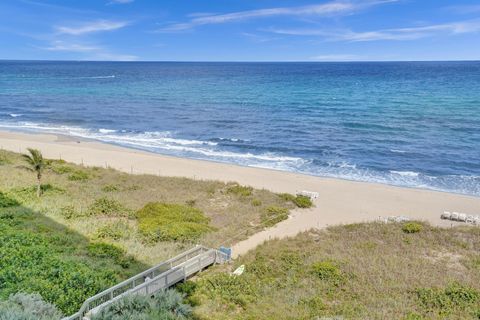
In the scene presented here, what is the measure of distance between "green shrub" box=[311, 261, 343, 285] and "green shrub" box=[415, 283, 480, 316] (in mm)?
2606

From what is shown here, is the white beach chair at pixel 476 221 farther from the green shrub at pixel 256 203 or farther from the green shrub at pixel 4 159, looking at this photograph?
the green shrub at pixel 4 159

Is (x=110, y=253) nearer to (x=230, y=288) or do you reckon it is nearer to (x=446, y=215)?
(x=230, y=288)

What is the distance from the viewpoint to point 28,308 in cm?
962

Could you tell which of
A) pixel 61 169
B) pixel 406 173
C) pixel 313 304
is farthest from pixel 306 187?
pixel 61 169

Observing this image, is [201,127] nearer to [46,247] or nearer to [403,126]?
[403,126]

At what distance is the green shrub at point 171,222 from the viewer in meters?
18.3

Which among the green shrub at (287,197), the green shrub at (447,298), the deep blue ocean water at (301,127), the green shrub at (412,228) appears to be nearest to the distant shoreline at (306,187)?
the green shrub at (287,197)

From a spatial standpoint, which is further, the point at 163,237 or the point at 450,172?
the point at 450,172

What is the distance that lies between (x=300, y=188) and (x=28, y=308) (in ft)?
69.4

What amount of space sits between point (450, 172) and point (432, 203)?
8927 millimetres

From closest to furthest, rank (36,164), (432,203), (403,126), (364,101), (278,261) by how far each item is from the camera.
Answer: (278,261) < (36,164) < (432,203) < (403,126) < (364,101)

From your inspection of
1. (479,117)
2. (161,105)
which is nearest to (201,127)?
(161,105)

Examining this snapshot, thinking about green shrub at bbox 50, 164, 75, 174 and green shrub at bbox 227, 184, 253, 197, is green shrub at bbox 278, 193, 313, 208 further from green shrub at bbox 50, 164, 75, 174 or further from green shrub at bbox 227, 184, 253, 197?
green shrub at bbox 50, 164, 75, 174

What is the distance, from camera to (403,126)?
160 feet
